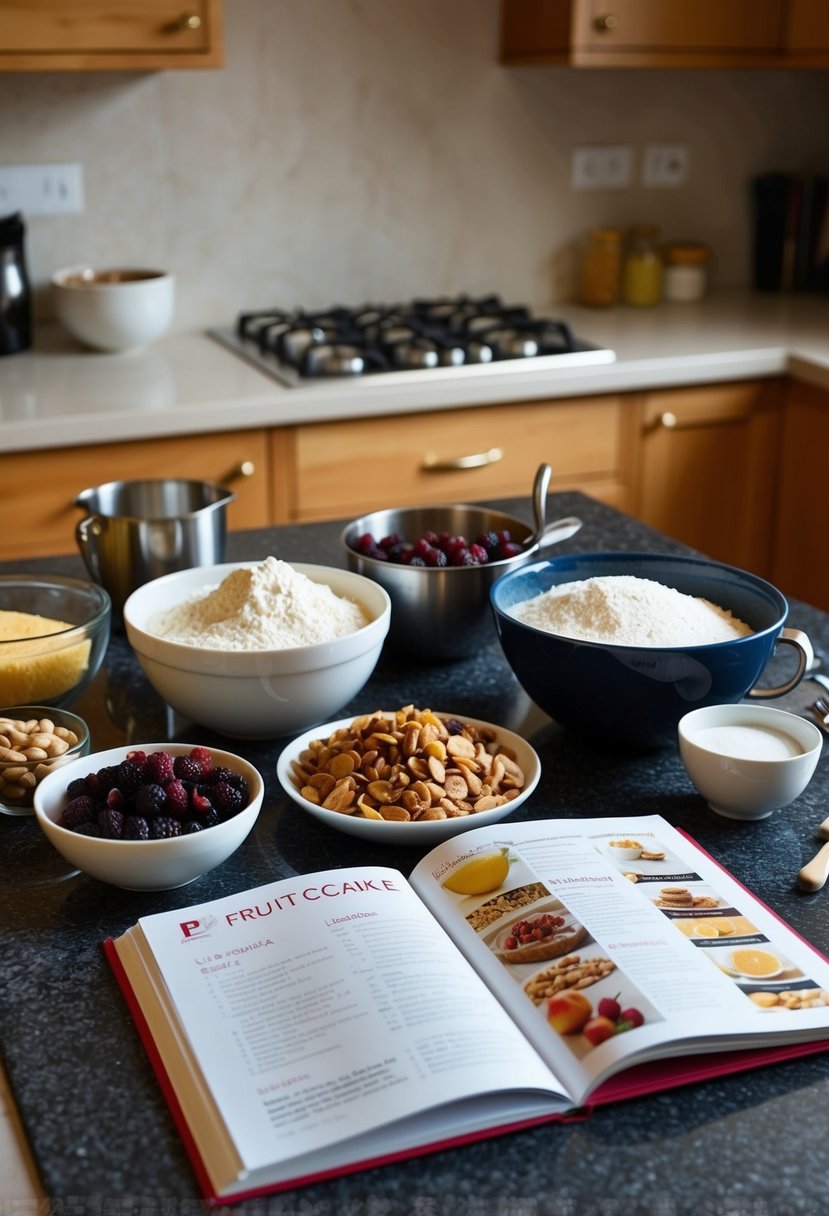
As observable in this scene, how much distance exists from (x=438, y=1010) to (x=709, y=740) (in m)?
0.40

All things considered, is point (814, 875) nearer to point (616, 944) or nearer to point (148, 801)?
point (616, 944)

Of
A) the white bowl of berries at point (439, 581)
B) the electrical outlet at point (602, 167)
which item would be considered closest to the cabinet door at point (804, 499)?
the electrical outlet at point (602, 167)

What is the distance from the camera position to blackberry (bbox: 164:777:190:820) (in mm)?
936

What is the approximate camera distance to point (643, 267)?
10.4 ft

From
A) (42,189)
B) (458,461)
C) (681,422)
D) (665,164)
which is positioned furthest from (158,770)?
(665,164)

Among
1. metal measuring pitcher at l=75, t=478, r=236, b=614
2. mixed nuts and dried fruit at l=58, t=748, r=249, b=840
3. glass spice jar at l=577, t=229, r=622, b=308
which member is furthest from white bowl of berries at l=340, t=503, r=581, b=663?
glass spice jar at l=577, t=229, r=622, b=308

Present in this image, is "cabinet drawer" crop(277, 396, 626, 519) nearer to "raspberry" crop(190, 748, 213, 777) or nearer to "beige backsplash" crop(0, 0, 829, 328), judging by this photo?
"beige backsplash" crop(0, 0, 829, 328)

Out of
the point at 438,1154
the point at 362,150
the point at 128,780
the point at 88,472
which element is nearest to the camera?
the point at 438,1154

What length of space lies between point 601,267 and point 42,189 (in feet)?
4.37

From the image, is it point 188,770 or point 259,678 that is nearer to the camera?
point 188,770

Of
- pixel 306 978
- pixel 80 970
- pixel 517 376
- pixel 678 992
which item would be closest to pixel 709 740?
pixel 678 992

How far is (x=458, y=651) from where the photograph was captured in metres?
1.33

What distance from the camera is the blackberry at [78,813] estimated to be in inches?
36.6

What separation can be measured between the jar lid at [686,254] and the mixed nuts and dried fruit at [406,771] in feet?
7.93
